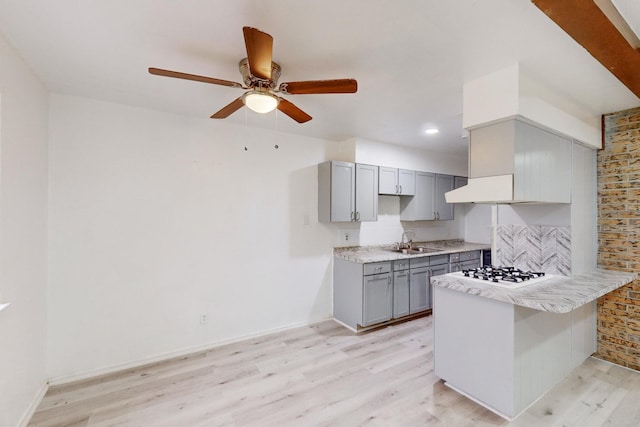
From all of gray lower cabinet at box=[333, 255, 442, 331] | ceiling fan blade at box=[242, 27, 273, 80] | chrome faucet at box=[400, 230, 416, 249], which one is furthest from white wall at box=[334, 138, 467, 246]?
ceiling fan blade at box=[242, 27, 273, 80]

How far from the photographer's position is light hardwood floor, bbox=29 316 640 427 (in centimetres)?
202

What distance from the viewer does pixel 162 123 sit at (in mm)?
2893

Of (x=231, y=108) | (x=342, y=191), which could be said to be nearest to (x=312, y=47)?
(x=231, y=108)

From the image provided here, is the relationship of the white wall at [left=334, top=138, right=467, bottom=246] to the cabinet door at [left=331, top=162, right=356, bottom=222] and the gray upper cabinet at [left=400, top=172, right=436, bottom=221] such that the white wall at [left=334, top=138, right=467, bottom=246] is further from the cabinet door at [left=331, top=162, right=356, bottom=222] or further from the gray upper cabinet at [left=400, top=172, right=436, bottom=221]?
the cabinet door at [left=331, top=162, right=356, bottom=222]

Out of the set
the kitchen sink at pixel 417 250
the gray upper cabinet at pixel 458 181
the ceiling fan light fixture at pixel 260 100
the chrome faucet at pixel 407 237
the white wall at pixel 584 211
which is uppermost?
the ceiling fan light fixture at pixel 260 100

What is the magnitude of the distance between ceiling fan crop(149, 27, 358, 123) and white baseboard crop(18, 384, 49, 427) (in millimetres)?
2559

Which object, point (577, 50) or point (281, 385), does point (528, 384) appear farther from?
point (577, 50)

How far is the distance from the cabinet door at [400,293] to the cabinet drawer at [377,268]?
0.18 metres

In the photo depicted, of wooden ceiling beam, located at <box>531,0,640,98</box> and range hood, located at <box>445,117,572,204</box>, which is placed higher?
wooden ceiling beam, located at <box>531,0,640,98</box>

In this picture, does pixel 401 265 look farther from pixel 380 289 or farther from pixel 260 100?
pixel 260 100

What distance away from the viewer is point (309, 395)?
2299 mm

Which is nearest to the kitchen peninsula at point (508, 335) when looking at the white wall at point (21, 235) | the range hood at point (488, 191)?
the range hood at point (488, 191)

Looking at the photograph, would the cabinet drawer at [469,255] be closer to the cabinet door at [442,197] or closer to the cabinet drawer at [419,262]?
the cabinet door at [442,197]

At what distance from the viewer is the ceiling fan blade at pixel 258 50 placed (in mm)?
1300
